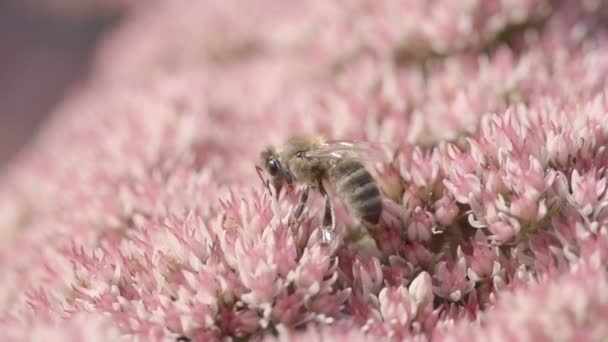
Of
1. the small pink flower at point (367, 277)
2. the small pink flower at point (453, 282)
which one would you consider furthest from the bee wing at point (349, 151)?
the small pink flower at point (453, 282)

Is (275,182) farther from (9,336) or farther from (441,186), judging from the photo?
(9,336)

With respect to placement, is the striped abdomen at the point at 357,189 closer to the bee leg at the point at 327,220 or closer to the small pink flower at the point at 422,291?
the bee leg at the point at 327,220

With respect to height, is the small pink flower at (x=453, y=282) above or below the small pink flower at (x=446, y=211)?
below

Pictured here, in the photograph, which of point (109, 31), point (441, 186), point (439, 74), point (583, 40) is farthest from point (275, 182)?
point (109, 31)

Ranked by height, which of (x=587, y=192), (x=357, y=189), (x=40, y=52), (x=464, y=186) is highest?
(x=40, y=52)

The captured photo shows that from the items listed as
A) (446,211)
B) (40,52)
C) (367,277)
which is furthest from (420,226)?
(40,52)

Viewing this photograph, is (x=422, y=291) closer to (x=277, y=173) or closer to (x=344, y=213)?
(x=344, y=213)
